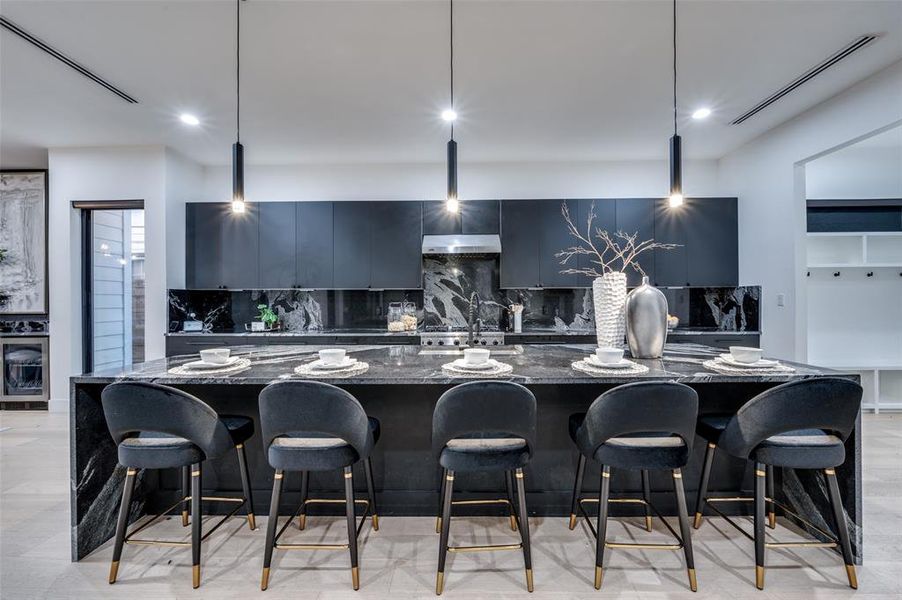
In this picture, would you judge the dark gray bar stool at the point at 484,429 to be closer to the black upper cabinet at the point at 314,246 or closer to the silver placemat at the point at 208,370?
the silver placemat at the point at 208,370

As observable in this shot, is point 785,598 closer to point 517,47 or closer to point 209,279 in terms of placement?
point 517,47

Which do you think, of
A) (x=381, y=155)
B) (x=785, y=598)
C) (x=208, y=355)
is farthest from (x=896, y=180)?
(x=208, y=355)

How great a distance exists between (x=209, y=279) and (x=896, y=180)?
24.6ft

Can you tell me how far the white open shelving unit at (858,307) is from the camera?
4.33 metres

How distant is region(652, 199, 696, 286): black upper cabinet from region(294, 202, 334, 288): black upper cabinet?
11.9 ft

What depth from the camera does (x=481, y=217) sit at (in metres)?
4.62

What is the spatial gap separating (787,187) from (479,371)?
3813 millimetres

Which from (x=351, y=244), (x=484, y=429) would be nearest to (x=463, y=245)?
(x=351, y=244)

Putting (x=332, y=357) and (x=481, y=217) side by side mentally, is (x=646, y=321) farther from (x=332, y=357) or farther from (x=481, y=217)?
(x=481, y=217)

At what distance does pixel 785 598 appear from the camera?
5.73ft

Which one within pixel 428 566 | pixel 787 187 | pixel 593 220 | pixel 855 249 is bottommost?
pixel 428 566

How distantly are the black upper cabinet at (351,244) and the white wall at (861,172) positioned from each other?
4813mm

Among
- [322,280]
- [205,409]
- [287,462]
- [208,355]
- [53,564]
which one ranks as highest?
[322,280]

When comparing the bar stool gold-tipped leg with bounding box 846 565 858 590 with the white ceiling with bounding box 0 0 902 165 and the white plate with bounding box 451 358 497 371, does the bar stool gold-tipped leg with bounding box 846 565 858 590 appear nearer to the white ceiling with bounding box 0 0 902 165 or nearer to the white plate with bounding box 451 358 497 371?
the white plate with bounding box 451 358 497 371
